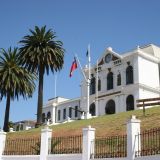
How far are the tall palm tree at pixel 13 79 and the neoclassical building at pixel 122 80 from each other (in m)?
9.39

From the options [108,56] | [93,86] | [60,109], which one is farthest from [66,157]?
[60,109]

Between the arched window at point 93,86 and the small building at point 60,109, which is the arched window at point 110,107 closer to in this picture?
the arched window at point 93,86

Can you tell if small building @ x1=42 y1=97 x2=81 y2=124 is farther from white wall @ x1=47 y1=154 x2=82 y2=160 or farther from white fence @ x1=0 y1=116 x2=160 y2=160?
white wall @ x1=47 y1=154 x2=82 y2=160

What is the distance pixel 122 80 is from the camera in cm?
6203

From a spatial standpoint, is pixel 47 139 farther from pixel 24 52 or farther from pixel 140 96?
pixel 140 96

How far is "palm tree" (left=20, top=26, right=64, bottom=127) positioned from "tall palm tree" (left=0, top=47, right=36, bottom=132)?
1.44m

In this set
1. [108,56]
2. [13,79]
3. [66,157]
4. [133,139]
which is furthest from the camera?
[108,56]

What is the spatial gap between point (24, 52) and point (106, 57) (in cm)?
1891

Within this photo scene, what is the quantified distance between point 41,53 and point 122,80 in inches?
644

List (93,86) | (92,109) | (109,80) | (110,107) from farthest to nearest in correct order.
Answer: (93,86)
(92,109)
(109,80)
(110,107)

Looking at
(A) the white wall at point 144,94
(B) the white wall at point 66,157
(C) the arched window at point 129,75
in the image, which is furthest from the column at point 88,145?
(C) the arched window at point 129,75

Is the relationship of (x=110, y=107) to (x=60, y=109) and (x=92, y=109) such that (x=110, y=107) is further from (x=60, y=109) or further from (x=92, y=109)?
(x=60, y=109)

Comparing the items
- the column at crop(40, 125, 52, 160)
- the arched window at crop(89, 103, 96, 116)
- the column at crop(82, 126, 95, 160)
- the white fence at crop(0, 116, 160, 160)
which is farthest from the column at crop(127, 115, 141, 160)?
the arched window at crop(89, 103, 96, 116)

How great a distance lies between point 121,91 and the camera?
6103 cm
